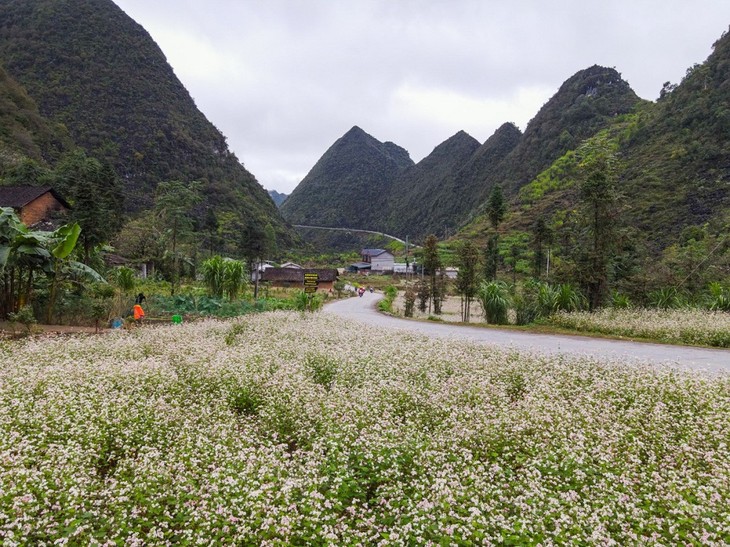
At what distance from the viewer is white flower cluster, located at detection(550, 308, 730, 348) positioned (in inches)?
536

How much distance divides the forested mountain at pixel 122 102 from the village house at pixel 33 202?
23131mm

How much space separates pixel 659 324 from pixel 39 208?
4659cm

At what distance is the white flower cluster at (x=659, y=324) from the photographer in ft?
44.7

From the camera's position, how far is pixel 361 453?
430 cm

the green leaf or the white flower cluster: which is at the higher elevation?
the green leaf

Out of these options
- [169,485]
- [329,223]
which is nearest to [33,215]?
[169,485]

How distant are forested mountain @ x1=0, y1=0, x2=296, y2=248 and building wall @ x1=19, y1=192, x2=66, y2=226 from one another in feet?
75.8

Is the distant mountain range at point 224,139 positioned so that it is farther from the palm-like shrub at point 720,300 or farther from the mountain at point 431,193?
the palm-like shrub at point 720,300

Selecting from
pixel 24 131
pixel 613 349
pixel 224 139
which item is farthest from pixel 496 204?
pixel 224 139

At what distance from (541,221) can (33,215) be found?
44.7 meters

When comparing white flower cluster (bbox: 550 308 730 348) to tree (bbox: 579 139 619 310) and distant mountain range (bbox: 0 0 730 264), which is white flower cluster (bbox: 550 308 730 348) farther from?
distant mountain range (bbox: 0 0 730 264)

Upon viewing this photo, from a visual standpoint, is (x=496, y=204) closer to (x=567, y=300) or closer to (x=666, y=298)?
(x=666, y=298)

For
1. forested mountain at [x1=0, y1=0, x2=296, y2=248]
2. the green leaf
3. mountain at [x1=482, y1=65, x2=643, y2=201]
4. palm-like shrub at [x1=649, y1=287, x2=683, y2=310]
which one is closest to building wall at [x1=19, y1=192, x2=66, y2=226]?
forested mountain at [x1=0, y1=0, x2=296, y2=248]

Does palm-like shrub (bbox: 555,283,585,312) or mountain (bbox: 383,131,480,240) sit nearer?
palm-like shrub (bbox: 555,283,585,312)
